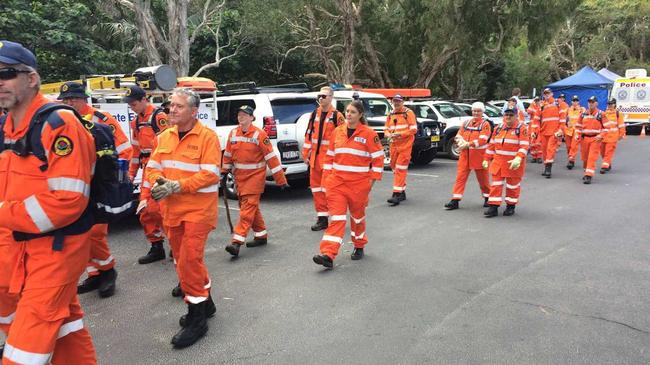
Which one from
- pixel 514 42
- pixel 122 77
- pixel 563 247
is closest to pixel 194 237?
pixel 563 247

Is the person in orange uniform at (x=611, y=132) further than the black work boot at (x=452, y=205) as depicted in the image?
Yes

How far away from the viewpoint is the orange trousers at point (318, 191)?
7062 millimetres

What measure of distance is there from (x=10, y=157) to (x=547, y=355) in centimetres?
350

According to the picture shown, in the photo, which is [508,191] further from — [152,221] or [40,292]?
[40,292]

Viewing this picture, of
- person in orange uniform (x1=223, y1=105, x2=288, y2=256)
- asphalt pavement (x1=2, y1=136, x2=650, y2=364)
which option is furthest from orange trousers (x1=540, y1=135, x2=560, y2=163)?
person in orange uniform (x1=223, y1=105, x2=288, y2=256)

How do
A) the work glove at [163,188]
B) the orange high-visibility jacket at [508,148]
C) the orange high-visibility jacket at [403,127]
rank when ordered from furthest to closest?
the orange high-visibility jacket at [403,127], the orange high-visibility jacket at [508,148], the work glove at [163,188]

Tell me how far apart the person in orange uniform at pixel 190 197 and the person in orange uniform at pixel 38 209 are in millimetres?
1090

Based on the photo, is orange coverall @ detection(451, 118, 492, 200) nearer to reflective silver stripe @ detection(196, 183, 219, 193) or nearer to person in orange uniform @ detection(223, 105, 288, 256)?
person in orange uniform @ detection(223, 105, 288, 256)

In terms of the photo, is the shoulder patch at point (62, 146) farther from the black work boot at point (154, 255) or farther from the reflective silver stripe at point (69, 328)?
the black work boot at point (154, 255)

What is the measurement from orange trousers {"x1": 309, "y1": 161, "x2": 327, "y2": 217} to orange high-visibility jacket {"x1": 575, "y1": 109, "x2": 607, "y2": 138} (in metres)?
7.23

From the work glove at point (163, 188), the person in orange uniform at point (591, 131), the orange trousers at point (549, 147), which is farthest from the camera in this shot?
the orange trousers at point (549, 147)

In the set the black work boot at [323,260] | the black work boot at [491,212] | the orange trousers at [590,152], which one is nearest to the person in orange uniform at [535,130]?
the orange trousers at [590,152]

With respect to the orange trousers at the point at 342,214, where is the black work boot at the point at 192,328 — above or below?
below

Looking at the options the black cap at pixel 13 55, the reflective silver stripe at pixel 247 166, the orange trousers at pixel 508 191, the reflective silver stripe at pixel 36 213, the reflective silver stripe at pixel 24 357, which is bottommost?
the orange trousers at pixel 508 191
